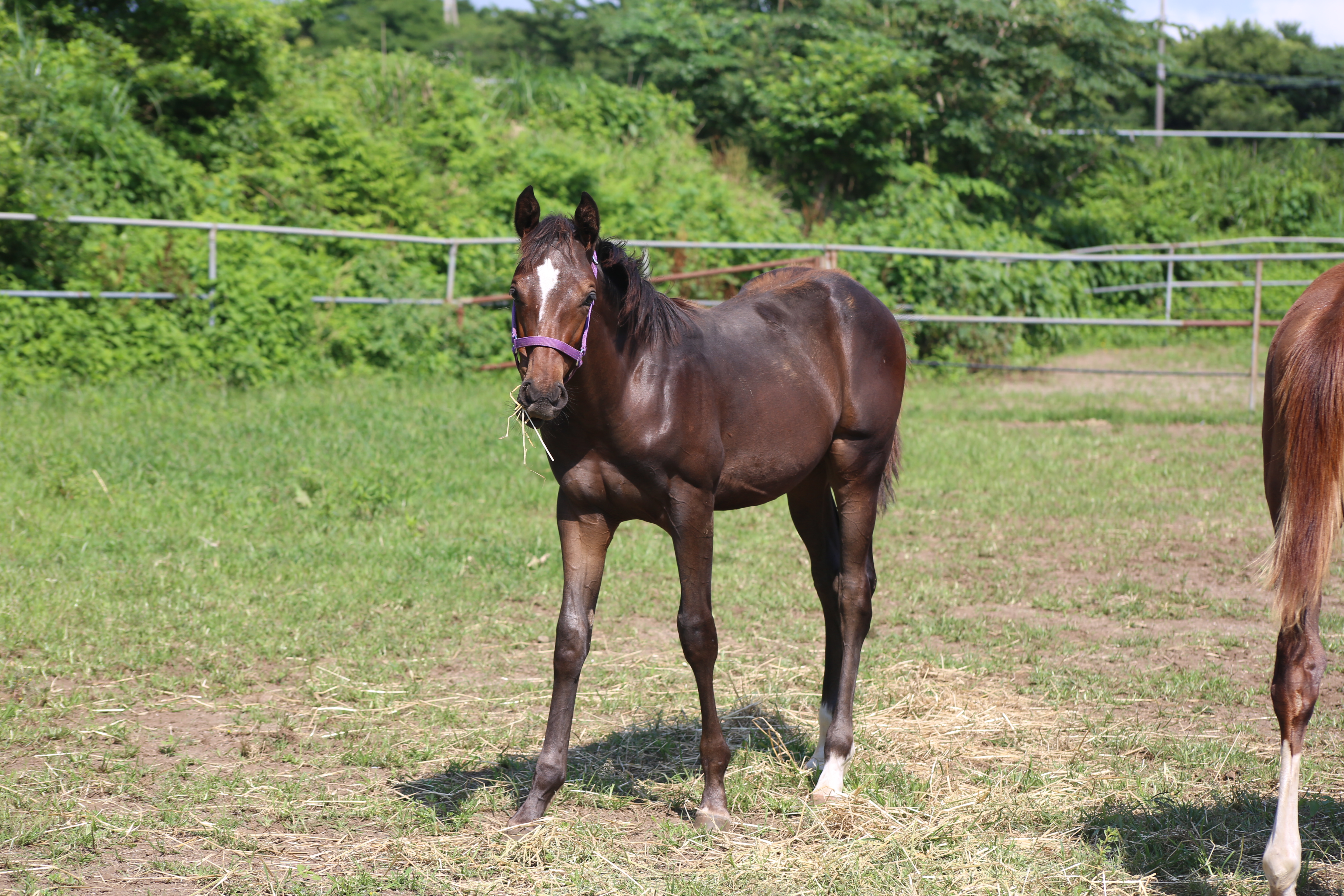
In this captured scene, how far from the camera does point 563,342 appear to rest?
3256 millimetres

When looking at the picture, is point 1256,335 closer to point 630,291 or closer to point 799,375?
point 799,375

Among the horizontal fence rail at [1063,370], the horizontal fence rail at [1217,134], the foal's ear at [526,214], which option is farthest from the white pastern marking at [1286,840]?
the horizontal fence rail at [1217,134]

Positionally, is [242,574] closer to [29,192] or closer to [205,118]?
[29,192]

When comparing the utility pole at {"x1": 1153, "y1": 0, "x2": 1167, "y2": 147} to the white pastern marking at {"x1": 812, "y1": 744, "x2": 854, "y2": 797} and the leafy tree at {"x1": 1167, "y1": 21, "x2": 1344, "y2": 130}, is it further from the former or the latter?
the white pastern marking at {"x1": 812, "y1": 744, "x2": 854, "y2": 797}

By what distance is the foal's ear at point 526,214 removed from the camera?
3420 mm

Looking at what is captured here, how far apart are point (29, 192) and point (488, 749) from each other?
339 inches

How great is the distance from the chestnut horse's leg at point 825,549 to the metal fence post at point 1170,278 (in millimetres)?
12680

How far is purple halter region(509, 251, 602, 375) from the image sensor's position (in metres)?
3.21

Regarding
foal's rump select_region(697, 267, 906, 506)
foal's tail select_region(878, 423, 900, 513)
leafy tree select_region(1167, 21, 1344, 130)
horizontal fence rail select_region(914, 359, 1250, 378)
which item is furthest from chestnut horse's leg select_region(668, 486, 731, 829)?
leafy tree select_region(1167, 21, 1344, 130)

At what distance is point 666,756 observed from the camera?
14.1 ft

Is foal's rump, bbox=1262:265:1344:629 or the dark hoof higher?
foal's rump, bbox=1262:265:1344:629

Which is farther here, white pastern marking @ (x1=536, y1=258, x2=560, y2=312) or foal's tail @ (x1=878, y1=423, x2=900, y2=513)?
foal's tail @ (x1=878, y1=423, x2=900, y2=513)

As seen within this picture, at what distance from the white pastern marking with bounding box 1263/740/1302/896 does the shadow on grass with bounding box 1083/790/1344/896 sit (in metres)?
0.24

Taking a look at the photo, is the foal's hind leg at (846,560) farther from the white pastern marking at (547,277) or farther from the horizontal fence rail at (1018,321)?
the horizontal fence rail at (1018,321)
